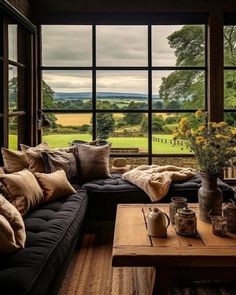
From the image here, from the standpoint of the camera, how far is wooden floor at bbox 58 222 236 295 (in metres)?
2.59

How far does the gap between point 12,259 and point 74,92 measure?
3.48m

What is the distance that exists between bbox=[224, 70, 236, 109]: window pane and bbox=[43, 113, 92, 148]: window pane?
77.8 inches

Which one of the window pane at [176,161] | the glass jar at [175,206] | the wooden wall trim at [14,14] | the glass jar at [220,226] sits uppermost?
the wooden wall trim at [14,14]

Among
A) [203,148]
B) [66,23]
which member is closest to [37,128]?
[66,23]

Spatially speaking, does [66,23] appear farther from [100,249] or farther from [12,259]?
[12,259]

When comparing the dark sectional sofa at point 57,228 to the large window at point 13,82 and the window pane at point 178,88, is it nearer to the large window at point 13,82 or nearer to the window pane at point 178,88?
the large window at point 13,82

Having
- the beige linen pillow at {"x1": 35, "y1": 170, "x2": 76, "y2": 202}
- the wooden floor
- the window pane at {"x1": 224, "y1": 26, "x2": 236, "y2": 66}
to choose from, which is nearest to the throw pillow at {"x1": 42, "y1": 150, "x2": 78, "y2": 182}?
the beige linen pillow at {"x1": 35, "y1": 170, "x2": 76, "y2": 202}

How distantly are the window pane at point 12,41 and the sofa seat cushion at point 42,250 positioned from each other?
198cm

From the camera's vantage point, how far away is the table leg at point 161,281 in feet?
6.82

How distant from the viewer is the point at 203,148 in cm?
251

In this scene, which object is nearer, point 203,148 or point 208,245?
point 208,245

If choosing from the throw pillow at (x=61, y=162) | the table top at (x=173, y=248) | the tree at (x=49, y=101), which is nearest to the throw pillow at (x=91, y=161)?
the throw pillow at (x=61, y=162)

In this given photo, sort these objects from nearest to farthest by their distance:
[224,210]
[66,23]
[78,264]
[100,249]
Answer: [224,210] → [78,264] → [100,249] → [66,23]

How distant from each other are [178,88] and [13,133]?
2.39m
